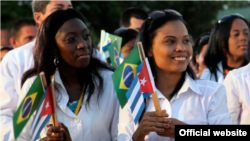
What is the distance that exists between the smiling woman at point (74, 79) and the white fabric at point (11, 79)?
0.38m

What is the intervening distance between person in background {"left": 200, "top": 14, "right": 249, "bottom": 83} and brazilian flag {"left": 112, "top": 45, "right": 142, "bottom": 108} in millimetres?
2158

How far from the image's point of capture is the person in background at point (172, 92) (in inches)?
111

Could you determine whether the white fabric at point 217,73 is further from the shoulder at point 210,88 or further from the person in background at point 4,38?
the person in background at point 4,38

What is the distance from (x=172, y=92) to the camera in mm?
3180

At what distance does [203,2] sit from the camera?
19.9 metres

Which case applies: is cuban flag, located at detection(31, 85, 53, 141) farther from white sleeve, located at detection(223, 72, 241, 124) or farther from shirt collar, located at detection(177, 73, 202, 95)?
white sleeve, located at detection(223, 72, 241, 124)

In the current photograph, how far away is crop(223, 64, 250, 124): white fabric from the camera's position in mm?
3584

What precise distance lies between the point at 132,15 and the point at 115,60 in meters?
2.48

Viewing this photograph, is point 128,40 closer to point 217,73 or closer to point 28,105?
point 217,73

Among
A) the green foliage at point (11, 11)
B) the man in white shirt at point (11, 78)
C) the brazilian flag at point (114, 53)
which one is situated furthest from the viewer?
the green foliage at point (11, 11)

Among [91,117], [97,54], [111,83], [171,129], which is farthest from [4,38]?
[171,129]

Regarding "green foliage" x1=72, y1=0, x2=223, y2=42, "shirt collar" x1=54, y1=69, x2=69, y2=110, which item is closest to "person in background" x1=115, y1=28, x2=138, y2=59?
"shirt collar" x1=54, y1=69, x2=69, y2=110

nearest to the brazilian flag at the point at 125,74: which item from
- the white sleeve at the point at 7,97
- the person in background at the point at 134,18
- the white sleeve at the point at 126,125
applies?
the white sleeve at the point at 126,125

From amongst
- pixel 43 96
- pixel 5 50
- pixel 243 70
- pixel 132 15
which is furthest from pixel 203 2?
pixel 43 96
